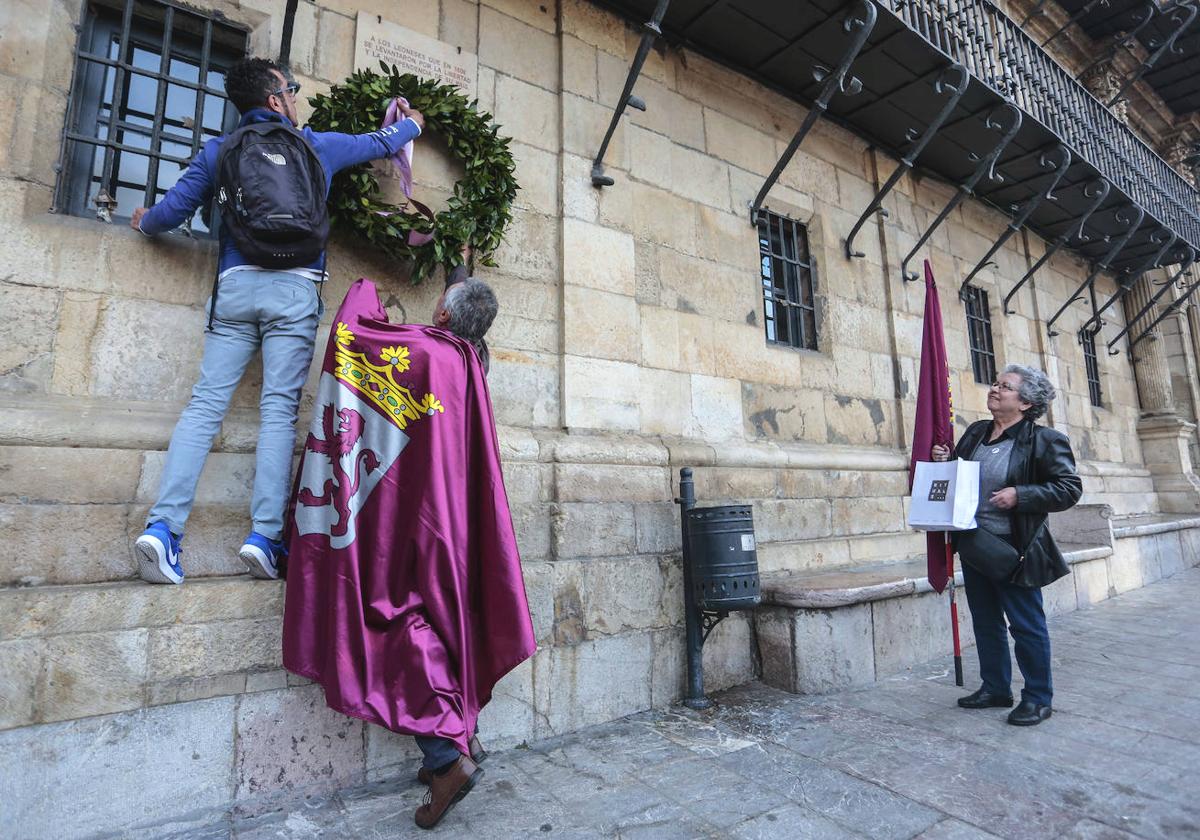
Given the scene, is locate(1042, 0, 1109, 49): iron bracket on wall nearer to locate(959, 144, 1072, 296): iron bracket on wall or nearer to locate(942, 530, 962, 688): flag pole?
locate(959, 144, 1072, 296): iron bracket on wall

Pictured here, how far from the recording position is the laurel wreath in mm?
3242

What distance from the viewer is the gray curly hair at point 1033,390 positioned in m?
3.47

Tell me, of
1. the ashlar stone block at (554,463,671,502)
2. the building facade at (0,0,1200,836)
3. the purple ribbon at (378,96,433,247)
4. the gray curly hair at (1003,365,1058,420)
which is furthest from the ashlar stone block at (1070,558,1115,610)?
the purple ribbon at (378,96,433,247)

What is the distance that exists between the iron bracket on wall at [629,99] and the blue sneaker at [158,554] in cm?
325

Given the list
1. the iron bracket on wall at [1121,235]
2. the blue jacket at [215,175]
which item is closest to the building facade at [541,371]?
the blue jacket at [215,175]

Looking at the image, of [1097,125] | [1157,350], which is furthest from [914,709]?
[1157,350]

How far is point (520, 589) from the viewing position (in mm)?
2629

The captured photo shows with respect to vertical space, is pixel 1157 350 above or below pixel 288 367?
above

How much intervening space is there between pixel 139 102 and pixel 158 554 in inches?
93.3

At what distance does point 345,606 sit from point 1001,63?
828 cm

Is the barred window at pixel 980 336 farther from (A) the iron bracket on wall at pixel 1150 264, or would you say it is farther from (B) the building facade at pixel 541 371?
(A) the iron bracket on wall at pixel 1150 264

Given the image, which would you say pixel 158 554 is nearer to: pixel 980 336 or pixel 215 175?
pixel 215 175

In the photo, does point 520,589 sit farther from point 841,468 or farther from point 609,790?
point 841,468

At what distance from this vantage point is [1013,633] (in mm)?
3402
